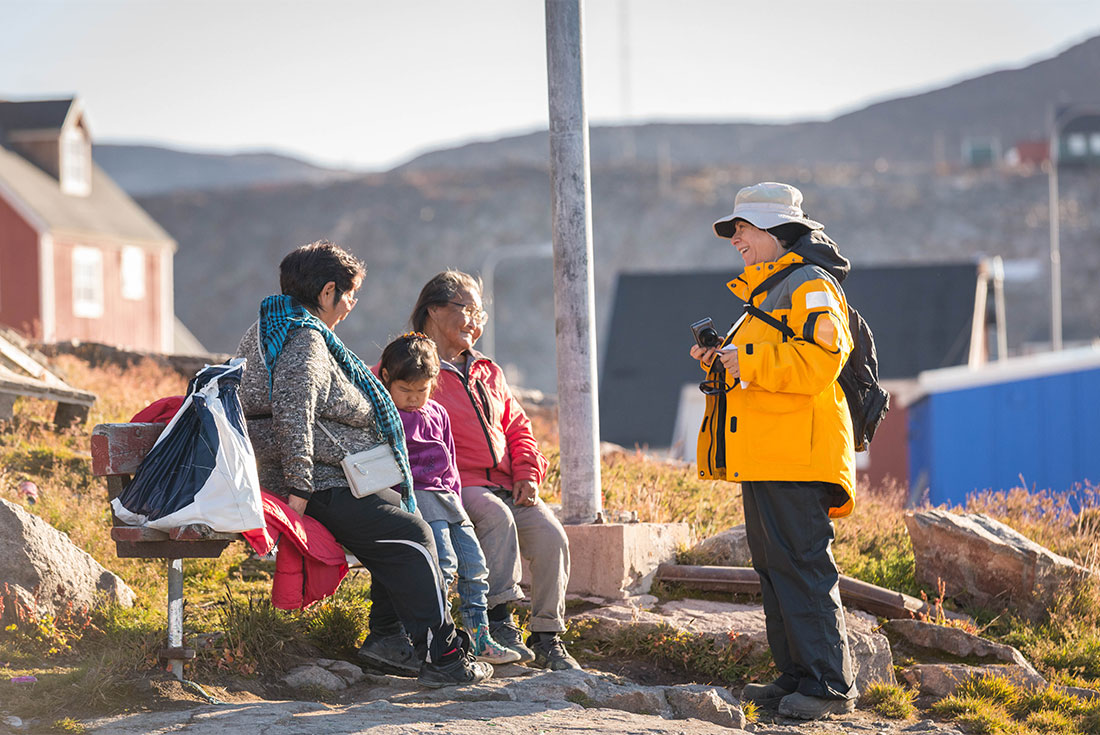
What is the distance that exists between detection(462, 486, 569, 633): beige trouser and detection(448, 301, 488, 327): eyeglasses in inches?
30.1

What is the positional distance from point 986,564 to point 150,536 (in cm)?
441

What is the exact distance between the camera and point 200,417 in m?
4.29

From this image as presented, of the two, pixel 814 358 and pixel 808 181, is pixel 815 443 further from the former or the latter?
pixel 808 181

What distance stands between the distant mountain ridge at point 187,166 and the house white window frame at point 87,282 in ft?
376

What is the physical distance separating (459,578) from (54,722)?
1.64 m

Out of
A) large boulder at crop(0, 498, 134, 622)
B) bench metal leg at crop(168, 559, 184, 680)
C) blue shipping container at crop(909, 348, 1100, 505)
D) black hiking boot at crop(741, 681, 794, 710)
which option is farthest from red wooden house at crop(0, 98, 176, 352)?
black hiking boot at crop(741, 681, 794, 710)

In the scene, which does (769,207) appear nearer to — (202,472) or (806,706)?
(806,706)

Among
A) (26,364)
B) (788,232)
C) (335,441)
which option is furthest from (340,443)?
(26,364)

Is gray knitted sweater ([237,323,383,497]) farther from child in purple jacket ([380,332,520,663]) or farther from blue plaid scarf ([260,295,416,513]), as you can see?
child in purple jacket ([380,332,520,663])

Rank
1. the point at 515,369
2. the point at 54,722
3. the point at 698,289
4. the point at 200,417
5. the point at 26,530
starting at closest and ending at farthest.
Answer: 1. the point at 54,722
2. the point at 200,417
3. the point at 26,530
4. the point at 698,289
5. the point at 515,369

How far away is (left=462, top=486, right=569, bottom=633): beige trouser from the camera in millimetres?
5141

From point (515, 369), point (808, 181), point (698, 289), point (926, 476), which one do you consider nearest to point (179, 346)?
point (698, 289)

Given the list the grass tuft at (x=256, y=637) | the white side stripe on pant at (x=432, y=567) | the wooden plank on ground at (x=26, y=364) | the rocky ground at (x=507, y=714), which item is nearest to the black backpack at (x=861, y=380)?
the rocky ground at (x=507, y=714)

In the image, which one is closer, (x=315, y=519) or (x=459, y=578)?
(x=315, y=519)
